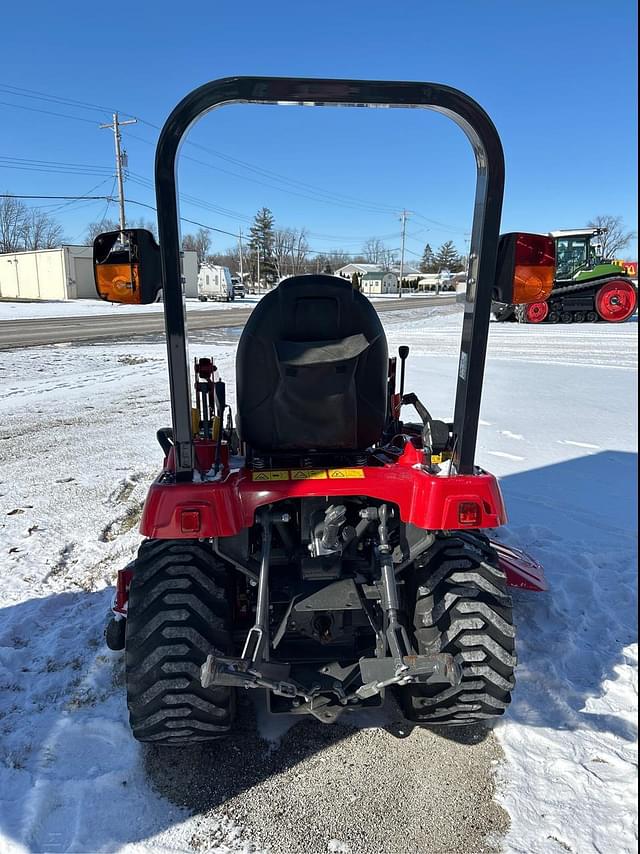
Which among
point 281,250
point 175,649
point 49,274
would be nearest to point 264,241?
point 281,250

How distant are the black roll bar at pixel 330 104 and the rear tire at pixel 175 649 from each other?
0.53m

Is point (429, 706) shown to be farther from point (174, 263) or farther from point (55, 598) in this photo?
point (55, 598)

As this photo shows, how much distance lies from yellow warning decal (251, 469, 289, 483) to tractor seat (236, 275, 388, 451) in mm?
116

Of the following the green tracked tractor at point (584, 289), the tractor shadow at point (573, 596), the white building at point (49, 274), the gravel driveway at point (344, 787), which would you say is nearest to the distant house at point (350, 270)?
the tractor shadow at point (573, 596)

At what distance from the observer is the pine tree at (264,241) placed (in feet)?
9.87

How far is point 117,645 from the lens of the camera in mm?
2656

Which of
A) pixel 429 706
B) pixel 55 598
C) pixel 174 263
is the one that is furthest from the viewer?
pixel 55 598

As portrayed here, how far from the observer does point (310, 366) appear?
2137 millimetres

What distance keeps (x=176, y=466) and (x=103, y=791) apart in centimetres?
123

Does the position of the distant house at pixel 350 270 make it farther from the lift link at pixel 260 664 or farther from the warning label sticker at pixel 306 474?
the lift link at pixel 260 664

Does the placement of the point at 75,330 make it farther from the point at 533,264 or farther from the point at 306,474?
the point at 533,264

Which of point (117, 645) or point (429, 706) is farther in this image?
point (117, 645)

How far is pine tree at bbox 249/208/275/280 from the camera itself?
3.01 metres

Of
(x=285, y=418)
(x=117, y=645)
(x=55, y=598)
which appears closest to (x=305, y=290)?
(x=285, y=418)
